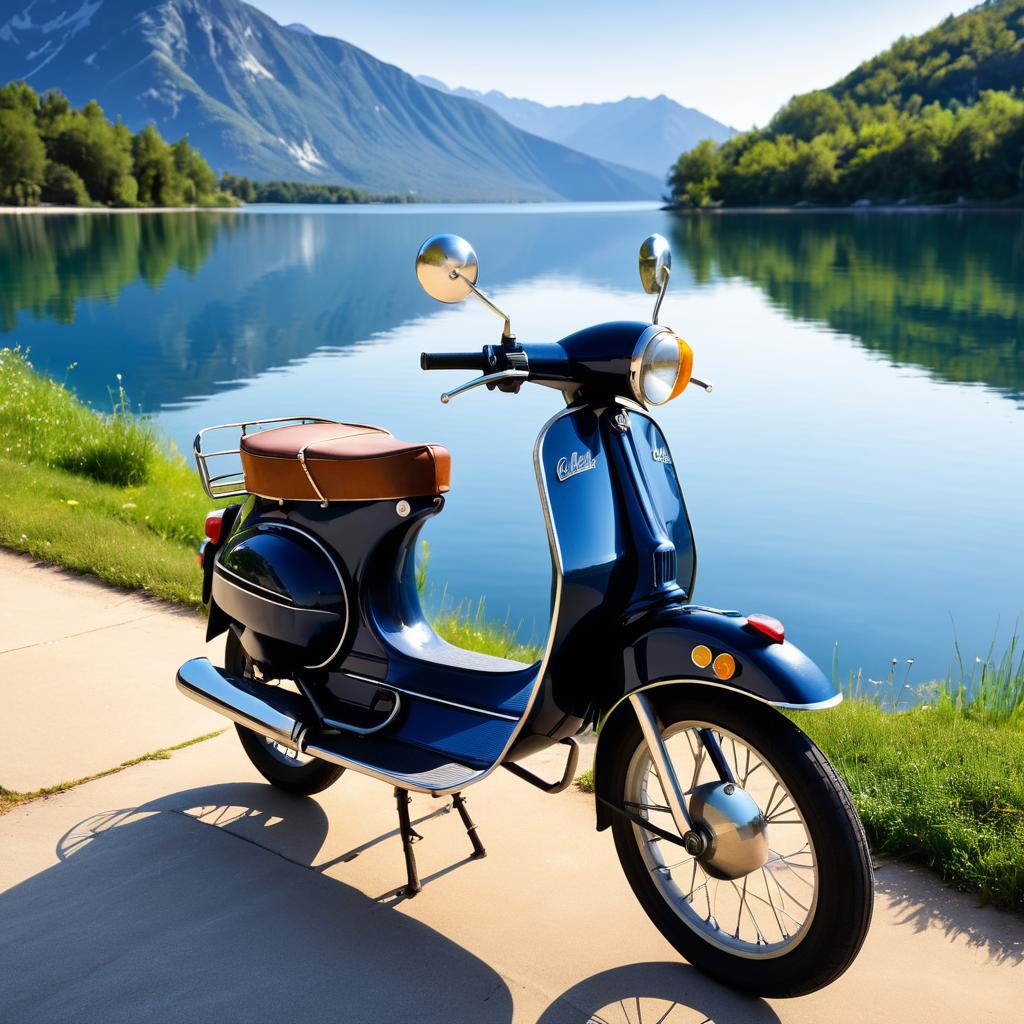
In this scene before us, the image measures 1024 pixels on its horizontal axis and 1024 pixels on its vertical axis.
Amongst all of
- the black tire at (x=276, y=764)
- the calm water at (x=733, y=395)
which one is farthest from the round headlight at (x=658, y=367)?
the calm water at (x=733, y=395)

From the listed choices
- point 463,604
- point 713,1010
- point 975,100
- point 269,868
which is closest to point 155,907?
point 269,868

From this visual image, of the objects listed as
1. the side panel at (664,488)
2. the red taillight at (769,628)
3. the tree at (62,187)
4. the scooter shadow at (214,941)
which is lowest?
the scooter shadow at (214,941)

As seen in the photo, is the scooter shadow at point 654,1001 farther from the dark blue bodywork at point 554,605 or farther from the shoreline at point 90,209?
the shoreline at point 90,209

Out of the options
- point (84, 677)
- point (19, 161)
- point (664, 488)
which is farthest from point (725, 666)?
point (19, 161)

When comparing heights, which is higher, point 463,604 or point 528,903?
point 528,903

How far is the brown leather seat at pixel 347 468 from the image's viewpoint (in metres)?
2.73

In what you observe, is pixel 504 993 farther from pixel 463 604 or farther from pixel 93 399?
pixel 93 399

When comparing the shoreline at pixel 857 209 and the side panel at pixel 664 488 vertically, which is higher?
the shoreline at pixel 857 209

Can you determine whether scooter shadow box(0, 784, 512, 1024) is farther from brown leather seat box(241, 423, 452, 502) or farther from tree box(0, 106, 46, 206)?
tree box(0, 106, 46, 206)

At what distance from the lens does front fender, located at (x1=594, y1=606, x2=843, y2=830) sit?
200 cm

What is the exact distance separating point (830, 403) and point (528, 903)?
982cm

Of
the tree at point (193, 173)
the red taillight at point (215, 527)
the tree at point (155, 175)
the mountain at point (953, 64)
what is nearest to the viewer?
the red taillight at point (215, 527)

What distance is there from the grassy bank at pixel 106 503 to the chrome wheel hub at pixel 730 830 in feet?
6.52

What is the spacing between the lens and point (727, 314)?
18.8 m
